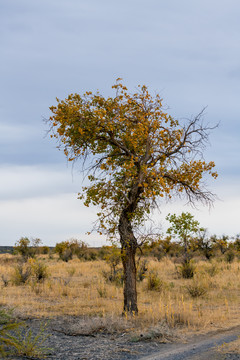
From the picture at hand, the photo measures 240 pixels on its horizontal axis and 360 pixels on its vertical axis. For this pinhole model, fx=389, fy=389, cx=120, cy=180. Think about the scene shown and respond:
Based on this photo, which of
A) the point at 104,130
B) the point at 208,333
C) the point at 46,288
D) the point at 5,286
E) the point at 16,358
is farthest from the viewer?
the point at 5,286

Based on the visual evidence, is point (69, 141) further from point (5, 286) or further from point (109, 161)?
point (5, 286)

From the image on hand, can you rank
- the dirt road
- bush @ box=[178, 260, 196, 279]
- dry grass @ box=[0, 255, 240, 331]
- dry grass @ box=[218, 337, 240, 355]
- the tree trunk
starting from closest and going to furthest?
the dirt road, dry grass @ box=[218, 337, 240, 355], dry grass @ box=[0, 255, 240, 331], the tree trunk, bush @ box=[178, 260, 196, 279]

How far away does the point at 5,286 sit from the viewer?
1838 centimetres

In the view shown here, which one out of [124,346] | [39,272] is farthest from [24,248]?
[124,346]

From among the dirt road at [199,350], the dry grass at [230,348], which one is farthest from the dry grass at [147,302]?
the dry grass at [230,348]

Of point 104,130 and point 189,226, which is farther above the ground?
point 104,130

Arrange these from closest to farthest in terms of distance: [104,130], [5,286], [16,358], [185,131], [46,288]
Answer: [16,358] → [104,130] → [185,131] → [46,288] → [5,286]

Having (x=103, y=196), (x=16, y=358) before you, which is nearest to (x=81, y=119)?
(x=103, y=196)

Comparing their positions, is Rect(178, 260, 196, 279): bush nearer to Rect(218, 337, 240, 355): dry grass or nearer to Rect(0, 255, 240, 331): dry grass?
Rect(0, 255, 240, 331): dry grass

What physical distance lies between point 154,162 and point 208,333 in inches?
194

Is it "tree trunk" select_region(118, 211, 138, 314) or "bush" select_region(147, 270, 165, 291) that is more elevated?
"tree trunk" select_region(118, 211, 138, 314)

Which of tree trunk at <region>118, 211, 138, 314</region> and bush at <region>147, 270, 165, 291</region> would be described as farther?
bush at <region>147, 270, 165, 291</region>

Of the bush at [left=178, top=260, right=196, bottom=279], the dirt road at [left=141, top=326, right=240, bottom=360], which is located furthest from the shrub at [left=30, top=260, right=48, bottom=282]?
the dirt road at [left=141, top=326, right=240, bottom=360]

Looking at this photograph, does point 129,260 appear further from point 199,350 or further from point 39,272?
point 39,272
